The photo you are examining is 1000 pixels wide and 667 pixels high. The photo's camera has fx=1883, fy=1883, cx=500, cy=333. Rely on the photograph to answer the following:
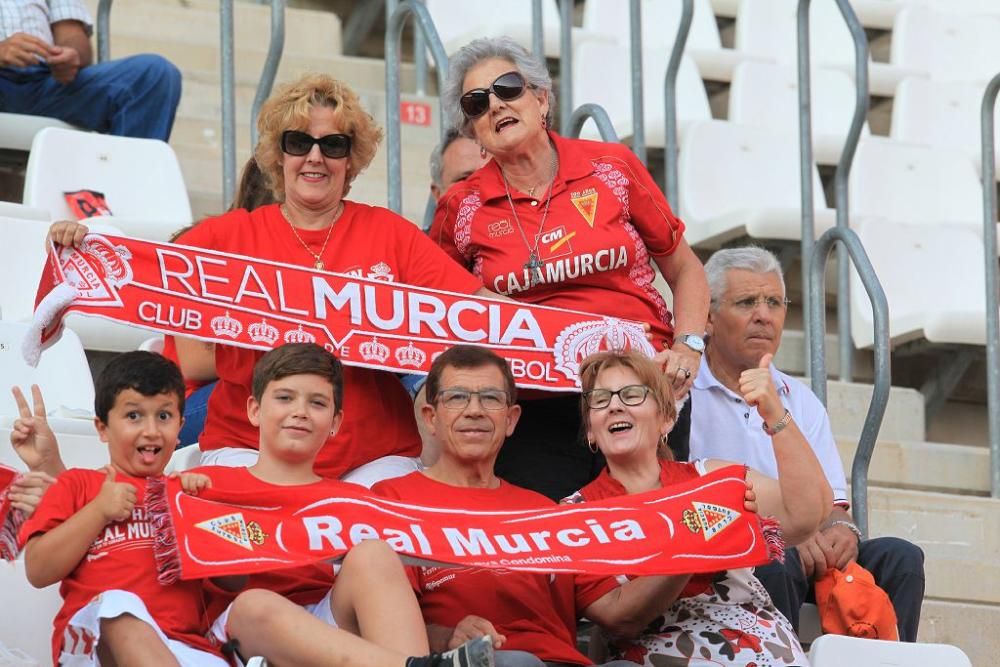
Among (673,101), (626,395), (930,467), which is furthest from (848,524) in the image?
(673,101)

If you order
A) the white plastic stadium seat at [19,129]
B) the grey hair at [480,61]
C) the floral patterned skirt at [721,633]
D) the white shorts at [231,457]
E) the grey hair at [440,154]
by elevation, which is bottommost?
the floral patterned skirt at [721,633]

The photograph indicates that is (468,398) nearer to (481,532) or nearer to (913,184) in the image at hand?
(481,532)

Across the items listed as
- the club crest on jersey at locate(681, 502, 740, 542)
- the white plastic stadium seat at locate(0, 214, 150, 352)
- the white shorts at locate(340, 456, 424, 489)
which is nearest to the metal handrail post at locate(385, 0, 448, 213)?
the white plastic stadium seat at locate(0, 214, 150, 352)

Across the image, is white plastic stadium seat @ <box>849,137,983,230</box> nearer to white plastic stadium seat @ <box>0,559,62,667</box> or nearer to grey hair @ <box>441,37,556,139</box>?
grey hair @ <box>441,37,556,139</box>

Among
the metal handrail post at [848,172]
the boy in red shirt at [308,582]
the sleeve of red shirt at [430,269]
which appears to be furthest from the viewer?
the metal handrail post at [848,172]

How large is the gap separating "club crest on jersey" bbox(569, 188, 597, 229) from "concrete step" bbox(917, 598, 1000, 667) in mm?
1504

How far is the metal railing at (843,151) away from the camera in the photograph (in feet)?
20.1

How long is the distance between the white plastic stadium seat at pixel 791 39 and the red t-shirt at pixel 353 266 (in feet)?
13.7

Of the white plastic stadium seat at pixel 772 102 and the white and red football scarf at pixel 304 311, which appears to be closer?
the white and red football scarf at pixel 304 311

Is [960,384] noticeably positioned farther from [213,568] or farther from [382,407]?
[213,568]

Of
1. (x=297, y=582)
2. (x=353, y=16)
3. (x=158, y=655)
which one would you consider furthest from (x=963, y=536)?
(x=353, y=16)

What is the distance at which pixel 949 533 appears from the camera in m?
5.61

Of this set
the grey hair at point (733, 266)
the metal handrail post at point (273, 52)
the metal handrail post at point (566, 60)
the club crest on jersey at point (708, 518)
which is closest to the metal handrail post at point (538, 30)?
the metal handrail post at point (566, 60)

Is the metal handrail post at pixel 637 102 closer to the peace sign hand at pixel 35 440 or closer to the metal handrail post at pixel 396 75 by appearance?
the metal handrail post at pixel 396 75
